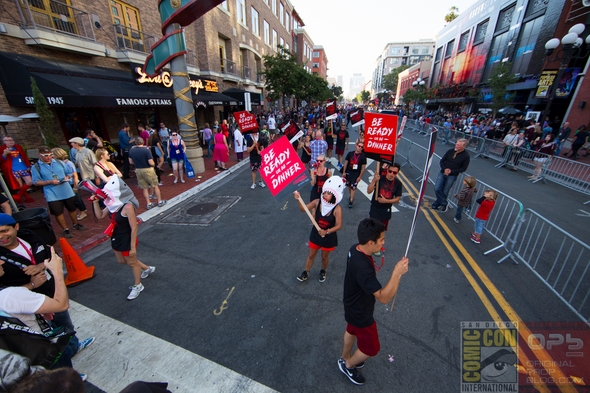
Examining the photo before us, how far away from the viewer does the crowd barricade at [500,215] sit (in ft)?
16.3

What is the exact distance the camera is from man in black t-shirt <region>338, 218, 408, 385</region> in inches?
91.2

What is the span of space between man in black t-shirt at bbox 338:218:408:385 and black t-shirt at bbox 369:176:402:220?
2.59 m

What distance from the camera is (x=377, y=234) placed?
2.38m

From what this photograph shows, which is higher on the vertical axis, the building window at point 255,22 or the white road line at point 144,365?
the building window at point 255,22

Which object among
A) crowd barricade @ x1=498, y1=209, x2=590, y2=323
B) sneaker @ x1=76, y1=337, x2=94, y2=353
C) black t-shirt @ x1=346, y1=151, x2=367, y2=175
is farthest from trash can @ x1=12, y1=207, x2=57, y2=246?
crowd barricade @ x1=498, y1=209, x2=590, y2=323

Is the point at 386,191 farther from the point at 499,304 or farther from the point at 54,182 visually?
the point at 54,182

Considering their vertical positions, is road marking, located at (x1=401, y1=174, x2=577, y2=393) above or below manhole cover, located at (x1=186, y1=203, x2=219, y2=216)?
above

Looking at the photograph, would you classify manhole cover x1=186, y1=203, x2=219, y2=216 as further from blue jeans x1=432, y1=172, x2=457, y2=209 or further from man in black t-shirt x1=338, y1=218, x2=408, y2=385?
blue jeans x1=432, y1=172, x2=457, y2=209

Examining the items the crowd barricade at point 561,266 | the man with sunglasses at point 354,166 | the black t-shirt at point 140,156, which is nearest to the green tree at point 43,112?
the black t-shirt at point 140,156

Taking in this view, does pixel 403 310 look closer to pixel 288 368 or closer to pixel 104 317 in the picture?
pixel 288 368

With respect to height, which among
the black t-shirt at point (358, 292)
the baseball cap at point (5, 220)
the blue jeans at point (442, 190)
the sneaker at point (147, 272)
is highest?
the baseball cap at point (5, 220)

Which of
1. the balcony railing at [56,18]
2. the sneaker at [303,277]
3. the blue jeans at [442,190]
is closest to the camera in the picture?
the sneaker at [303,277]

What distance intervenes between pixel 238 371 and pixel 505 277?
15.4 ft

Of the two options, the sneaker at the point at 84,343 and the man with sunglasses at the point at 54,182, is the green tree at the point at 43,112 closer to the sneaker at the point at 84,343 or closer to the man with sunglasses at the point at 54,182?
the man with sunglasses at the point at 54,182
